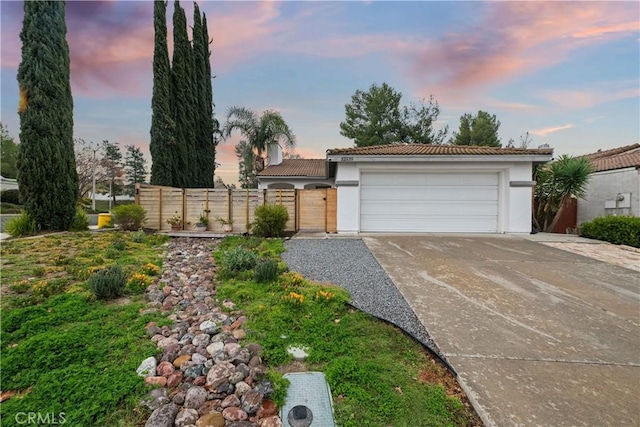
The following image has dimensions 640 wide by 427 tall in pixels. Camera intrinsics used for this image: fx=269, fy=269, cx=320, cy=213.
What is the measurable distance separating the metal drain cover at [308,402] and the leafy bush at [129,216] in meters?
10.4

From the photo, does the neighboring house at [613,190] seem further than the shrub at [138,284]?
Yes

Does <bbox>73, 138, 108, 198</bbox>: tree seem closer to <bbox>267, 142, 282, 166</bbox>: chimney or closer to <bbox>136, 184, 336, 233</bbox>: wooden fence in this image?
<bbox>267, 142, 282, 166</bbox>: chimney

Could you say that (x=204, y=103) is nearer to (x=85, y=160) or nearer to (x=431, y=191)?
(x=85, y=160)

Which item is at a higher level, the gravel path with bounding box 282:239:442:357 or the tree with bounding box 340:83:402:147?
the tree with bounding box 340:83:402:147

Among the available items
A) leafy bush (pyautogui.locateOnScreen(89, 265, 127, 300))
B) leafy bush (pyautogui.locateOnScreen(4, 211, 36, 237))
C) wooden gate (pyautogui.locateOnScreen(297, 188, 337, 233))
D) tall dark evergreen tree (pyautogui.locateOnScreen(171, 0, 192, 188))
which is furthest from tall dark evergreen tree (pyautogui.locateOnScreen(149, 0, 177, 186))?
leafy bush (pyautogui.locateOnScreen(89, 265, 127, 300))

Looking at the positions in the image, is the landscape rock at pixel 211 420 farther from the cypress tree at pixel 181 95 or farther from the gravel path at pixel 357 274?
the cypress tree at pixel 181 95

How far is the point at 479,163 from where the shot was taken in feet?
30.4

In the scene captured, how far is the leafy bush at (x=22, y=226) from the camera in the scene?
332 inches

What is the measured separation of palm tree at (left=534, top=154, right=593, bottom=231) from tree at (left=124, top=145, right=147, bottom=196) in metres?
39.3

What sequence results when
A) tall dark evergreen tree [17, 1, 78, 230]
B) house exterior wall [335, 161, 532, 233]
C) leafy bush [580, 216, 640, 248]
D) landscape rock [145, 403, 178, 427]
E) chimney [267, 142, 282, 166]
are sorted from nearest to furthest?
landscape rock [145, 403, 178, 427]
leafy bush [580, 216, 640, 248]
tall dark evergreen tree [17, 1, 78, 230]
house exterior wall [335, 161, 532, 233]
chimney [267, 142, 282, 166]

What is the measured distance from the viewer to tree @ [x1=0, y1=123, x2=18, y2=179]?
77.0 ft

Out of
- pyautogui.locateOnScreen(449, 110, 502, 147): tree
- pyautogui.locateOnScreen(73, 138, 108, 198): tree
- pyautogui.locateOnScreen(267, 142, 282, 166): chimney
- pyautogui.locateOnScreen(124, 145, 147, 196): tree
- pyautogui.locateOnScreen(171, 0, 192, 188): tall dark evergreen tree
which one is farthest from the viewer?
pyautogui.locateOnScreen(124, 145, 147, 196): tree

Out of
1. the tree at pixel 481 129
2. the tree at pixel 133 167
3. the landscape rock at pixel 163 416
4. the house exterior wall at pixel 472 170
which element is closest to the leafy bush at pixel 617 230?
the house exterior wall at pixel 472 170

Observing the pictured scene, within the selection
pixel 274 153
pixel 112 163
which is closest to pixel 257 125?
pixel 274 153
